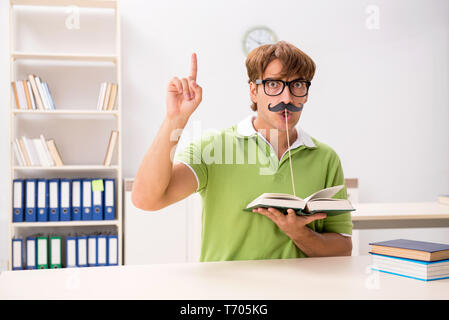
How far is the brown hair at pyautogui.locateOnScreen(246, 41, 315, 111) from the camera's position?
143 centimetres

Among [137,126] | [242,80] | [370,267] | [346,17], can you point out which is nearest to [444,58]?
[346,17]

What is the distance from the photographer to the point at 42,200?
3123 mm

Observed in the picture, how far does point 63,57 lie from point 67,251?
139 centimetres

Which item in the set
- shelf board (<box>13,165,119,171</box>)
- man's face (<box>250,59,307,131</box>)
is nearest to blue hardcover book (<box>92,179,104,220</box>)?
shelf board (<box>13,165,119,171</box>)

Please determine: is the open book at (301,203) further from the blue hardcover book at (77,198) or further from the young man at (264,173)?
the blue hardcover book at (77,198)

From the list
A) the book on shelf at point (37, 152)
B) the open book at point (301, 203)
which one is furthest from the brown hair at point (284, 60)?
the book on shelf at point (37, 152)

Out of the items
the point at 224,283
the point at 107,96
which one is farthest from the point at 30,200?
the point at 224,283

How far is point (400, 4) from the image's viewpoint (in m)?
3.94

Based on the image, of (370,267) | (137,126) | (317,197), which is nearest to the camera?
(317,197)

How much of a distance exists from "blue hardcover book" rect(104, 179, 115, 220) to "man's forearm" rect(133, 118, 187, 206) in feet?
6.56

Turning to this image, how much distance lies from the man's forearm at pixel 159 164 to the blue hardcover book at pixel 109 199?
6.56 ft

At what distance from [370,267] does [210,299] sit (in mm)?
562

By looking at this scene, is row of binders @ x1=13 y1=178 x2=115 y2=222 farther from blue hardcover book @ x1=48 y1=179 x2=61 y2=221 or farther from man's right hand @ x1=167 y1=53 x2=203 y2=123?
man's right hand @ x1=167 y1=53 x2=203 y2=123
